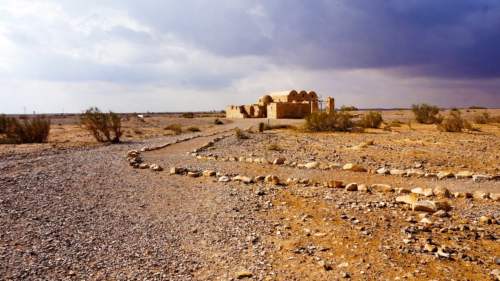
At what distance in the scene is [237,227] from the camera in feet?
21.4

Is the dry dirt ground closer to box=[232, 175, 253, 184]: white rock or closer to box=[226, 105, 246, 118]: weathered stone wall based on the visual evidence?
box=[232, 175, 253, 184]: white rock

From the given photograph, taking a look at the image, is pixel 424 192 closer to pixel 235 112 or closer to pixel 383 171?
pixel 383 171

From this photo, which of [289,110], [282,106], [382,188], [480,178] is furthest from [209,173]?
[289,110]

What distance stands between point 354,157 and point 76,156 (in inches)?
393

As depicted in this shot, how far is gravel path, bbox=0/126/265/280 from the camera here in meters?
5.06

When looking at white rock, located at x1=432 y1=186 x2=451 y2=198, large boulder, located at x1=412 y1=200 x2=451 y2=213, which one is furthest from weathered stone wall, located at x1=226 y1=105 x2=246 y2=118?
large boulder, located at x1=412 y1=200 x2=451 y2=213

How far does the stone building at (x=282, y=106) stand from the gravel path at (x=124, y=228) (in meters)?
33.6

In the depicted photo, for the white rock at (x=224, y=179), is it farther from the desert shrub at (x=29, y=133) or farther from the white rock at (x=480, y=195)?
the desert shrub at (x=29, y=133)

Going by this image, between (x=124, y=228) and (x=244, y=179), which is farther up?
(x=244, y=179)

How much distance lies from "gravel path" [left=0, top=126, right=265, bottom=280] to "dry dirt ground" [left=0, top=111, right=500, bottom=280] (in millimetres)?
20

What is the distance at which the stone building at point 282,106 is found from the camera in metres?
44.9

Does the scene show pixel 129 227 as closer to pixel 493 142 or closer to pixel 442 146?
pixel 442 146

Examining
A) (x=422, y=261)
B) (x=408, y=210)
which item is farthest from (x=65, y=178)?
(x=422, y=261)

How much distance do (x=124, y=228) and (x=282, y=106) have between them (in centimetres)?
3884
